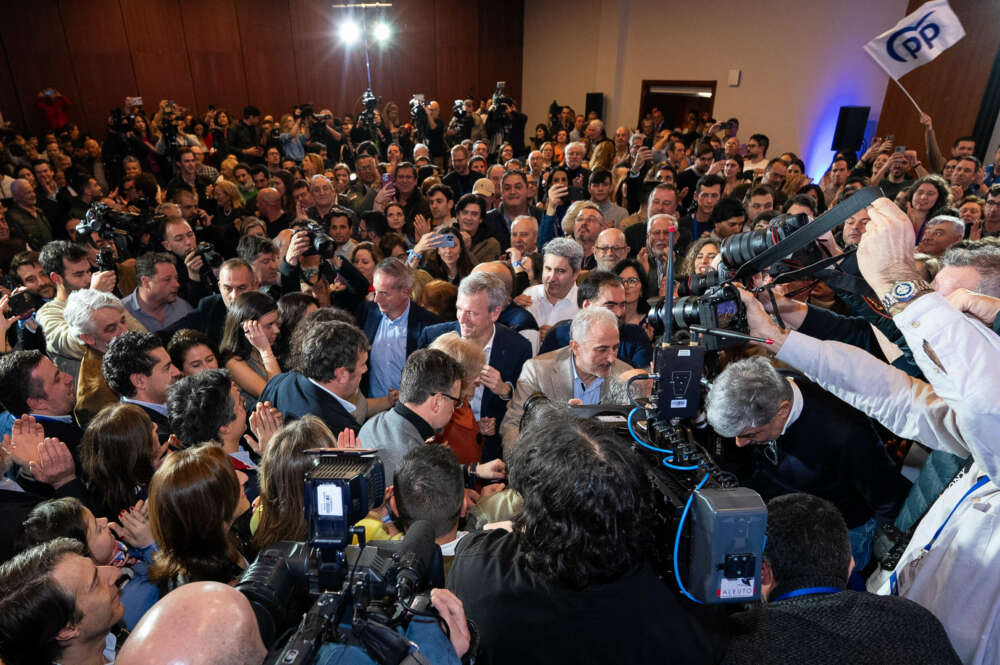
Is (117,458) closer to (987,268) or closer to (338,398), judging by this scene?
(338,398)

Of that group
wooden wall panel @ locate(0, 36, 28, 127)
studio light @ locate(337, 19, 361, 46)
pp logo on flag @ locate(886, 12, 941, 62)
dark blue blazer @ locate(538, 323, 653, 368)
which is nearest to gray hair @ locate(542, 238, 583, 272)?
dark blue blazer @ locate(538, 323, 653, 368)

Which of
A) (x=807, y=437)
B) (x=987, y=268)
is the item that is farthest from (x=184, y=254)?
(x=987, y=268)

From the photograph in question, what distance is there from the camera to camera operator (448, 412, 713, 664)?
1100 millimetres

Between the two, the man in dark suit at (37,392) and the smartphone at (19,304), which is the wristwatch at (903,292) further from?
the smartphone at (19,304)

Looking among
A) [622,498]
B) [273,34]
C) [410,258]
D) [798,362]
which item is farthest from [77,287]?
[273,34]

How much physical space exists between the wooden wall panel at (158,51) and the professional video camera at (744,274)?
1283 cm

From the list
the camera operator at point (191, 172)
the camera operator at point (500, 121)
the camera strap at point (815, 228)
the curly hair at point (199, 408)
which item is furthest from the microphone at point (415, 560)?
Result: the camera operator at point (500, 121)

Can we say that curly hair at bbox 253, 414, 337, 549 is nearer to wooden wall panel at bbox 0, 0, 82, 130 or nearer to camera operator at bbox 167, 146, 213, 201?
camera operator at bbox 167, 146, 213, 201

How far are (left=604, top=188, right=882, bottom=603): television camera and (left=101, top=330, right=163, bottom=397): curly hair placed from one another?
208 cm

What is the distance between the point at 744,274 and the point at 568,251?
1.94 m

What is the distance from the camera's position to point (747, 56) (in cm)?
980

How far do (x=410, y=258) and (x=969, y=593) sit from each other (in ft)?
11.1

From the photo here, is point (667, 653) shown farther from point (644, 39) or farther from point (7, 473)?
point (644, 39)

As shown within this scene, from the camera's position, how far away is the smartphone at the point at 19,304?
3064mm
